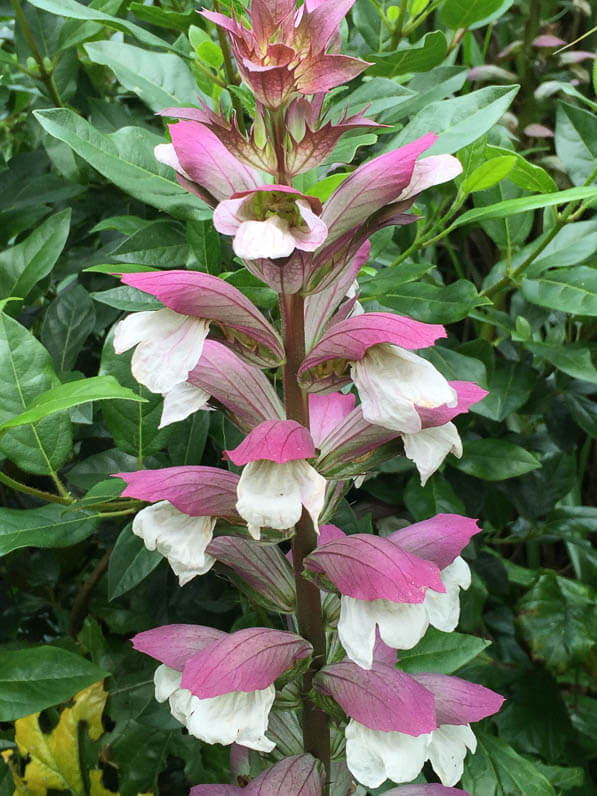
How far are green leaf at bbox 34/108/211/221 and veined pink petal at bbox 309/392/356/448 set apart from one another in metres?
0.20

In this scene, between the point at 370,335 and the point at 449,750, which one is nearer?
the point at 370,335

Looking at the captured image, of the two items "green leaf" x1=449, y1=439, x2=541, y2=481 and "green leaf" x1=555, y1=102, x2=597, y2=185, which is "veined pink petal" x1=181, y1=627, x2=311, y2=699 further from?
"green leaf" x1=555, y1=102, x2=597, y2=185

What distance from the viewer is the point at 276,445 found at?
0.49 metres

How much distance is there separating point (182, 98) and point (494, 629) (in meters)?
0.80

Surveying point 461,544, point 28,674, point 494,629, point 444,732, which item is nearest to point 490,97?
point 461,544

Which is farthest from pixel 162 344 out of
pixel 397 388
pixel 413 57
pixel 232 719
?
pixel 413 57

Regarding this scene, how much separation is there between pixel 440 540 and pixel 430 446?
0.10 meters

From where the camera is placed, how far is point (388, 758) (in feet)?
1.77

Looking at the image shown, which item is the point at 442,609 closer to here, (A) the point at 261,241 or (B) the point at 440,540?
(B) the point at 440,540

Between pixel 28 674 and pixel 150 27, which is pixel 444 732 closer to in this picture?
pixel 28 674

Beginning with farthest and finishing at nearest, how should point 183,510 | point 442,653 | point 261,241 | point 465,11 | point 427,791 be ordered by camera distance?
1. point 465,11
2. point 442,653
3. point 427,791
4. point 183,510
5. point 261,241

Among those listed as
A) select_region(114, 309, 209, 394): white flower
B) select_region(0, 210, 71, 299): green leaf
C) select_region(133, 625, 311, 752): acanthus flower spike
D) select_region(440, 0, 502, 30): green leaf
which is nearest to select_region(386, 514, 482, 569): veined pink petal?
select_region(133, 625, 311, 752): acanthus flower spike

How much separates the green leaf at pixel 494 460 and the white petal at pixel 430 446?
13.9 inches

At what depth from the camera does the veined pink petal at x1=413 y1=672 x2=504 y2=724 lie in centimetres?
60
